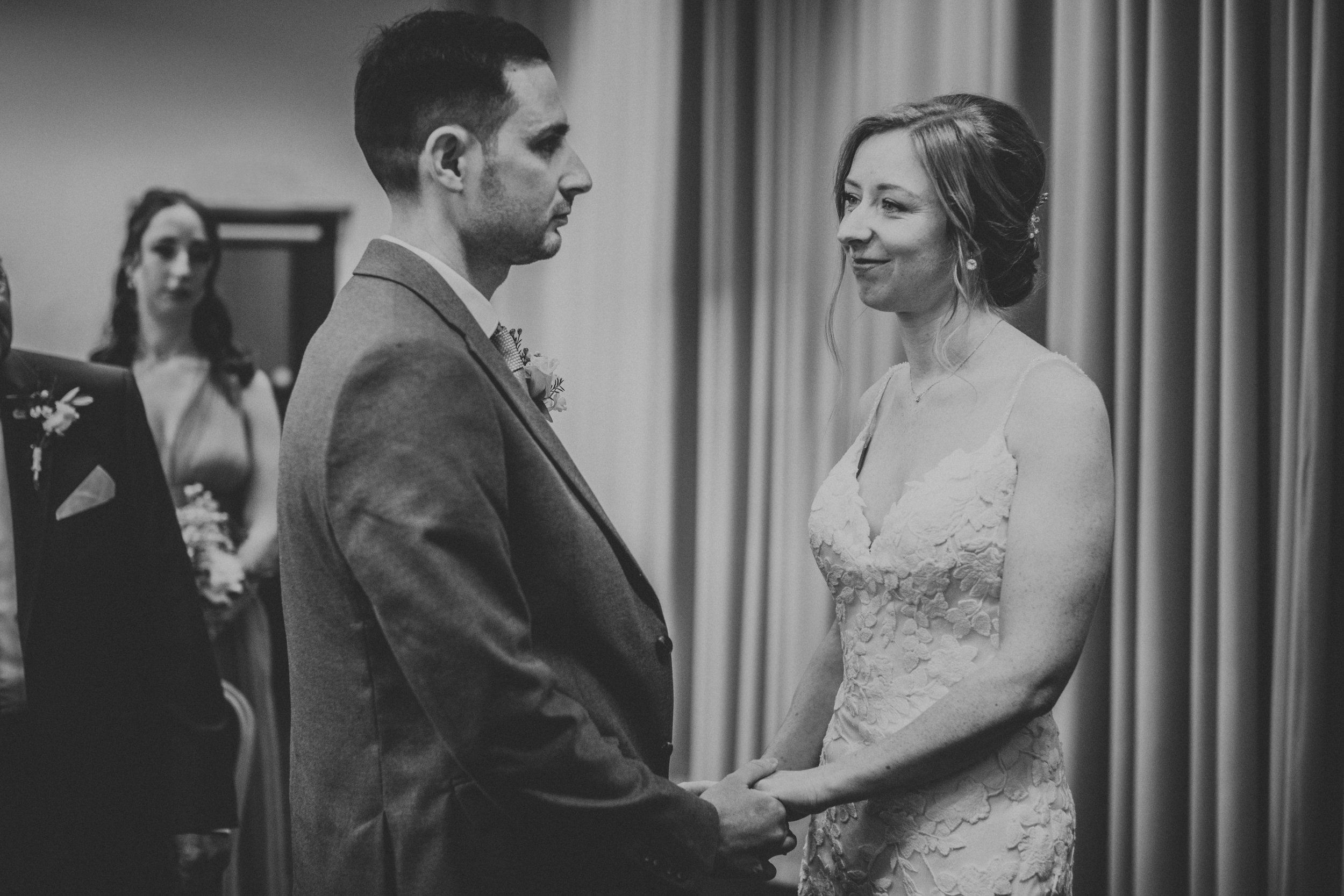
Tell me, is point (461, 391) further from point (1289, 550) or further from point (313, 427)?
point (1289, 550)

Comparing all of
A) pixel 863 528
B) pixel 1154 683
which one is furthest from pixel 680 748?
pixel 863 528

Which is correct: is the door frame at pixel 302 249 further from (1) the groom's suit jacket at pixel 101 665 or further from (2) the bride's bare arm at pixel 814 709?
(2) the bride's bare arm at pixel 814 709

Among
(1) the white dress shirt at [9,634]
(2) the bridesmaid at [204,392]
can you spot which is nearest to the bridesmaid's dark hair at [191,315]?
(2) the bridesmaid at [204,392]

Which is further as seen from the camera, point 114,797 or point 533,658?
point 114,797

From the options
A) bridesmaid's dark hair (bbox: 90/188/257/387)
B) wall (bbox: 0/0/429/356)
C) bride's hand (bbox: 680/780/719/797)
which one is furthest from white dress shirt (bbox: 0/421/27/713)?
wall (bbox: 0/0/429/356)

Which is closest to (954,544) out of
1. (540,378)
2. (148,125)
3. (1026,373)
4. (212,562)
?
(1026,373)

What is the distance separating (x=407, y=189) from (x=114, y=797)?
120 centimetres

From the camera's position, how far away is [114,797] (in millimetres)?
2045

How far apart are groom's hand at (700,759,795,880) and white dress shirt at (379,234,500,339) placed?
2.24 feet

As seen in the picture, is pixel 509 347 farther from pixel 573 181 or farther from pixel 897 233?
pixel 897 233

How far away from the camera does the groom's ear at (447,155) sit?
4.97ft

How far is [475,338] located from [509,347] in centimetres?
22

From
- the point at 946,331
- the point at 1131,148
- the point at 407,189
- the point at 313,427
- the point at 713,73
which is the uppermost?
the point at 713,73

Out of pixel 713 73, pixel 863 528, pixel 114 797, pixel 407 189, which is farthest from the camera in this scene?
pixel 713 73
